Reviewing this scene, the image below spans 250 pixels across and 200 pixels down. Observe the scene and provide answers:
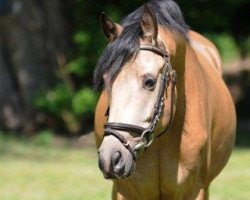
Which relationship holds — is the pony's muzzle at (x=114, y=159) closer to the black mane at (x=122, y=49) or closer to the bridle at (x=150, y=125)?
the bridle at (x=150, y=125)

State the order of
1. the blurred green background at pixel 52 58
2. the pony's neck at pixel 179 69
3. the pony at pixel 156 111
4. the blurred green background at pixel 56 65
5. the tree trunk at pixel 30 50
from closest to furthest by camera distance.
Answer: the pony at pixel 156 111, the pony's neck at pixel 179 69, the blurred green background at pixel 56 65, the blurred green background at pixel 52 58, the tree trunk at pixel 30 50

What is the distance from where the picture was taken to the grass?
32.1 ft

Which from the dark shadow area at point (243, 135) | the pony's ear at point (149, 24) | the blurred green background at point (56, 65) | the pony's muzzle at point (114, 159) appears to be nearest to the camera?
the pony's muzzle at point (114, 159)

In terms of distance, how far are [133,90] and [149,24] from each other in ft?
1.47

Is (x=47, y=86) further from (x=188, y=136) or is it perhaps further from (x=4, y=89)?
(x=188, y=136)

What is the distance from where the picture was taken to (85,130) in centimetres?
1634

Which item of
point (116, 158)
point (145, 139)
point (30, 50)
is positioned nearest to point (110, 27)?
point (145, 139)

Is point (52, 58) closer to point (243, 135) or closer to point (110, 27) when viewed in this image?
point (243, 135)

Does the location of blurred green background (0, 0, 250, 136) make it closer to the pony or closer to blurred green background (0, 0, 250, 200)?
blurred green background (0, 0, 250, 200)

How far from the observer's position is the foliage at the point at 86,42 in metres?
15.4

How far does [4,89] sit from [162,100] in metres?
12.2

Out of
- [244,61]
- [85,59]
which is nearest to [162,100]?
[85,59]

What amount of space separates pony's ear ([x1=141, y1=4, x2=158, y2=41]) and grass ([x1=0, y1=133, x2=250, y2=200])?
14.6 feet

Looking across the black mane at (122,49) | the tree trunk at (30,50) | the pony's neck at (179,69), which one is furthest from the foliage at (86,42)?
the black mane at (122,49)
